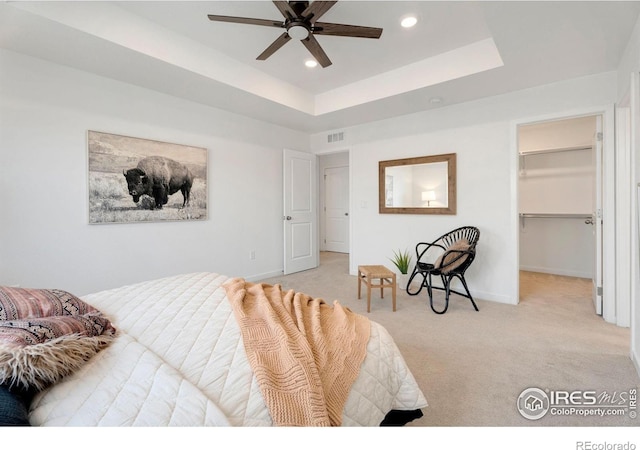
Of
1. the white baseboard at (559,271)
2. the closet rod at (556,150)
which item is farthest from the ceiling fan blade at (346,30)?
the white baseboard at (559,271)

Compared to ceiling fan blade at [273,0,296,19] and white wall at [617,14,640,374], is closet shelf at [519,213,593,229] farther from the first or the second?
ceiling fan blade at [273,0,296,19]

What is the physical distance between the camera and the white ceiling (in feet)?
7.00

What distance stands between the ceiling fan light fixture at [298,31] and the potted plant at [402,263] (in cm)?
280

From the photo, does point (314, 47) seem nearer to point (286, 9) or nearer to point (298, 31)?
point (298, 31)

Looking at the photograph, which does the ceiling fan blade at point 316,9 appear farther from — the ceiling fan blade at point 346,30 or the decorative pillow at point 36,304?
the decorative pillow at point 36,304

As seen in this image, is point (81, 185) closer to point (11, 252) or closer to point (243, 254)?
point (11, 252)

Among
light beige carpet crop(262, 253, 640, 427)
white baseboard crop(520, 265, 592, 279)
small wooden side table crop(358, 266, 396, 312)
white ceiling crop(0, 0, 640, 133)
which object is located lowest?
light beige carpet crop(262, 253, 640, 427)

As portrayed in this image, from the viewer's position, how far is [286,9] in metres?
1.96

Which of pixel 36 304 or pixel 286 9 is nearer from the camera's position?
pixel 36 304

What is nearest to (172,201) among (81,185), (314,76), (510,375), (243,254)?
(81,185)

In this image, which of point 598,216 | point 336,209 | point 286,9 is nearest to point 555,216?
point 598,216

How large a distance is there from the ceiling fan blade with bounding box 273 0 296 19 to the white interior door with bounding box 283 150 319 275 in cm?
274

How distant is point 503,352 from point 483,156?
233cm

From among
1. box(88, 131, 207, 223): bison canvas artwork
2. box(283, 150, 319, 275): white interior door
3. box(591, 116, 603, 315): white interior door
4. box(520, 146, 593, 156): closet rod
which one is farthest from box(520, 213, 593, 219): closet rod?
box(88, 131, 207, 223): bison canvas artwork
